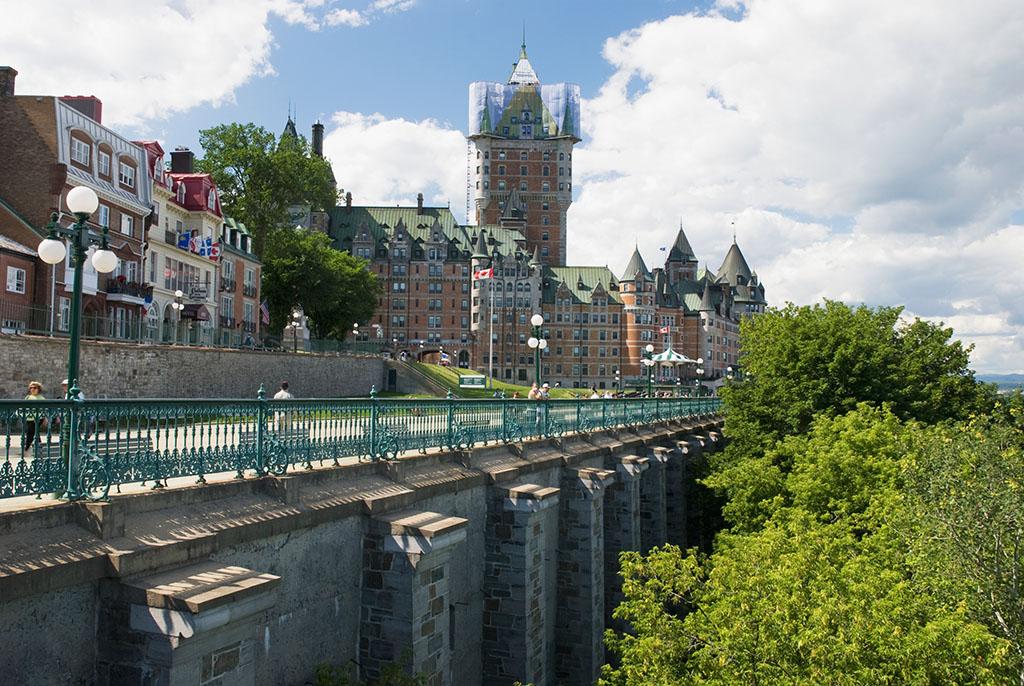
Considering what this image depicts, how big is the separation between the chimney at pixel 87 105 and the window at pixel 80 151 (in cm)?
584

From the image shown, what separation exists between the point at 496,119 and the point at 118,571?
128 m

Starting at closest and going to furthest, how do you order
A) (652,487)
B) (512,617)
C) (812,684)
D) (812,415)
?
(812,684) < (512,617) < (652,487) < (812,415)

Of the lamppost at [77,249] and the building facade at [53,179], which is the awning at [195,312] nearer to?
the building facade at [53,179]

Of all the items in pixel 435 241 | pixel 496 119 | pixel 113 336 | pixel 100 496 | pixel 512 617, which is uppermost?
pixel 496 119

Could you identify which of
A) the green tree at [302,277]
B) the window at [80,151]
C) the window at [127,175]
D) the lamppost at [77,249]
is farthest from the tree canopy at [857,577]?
the green tree at [302,277]

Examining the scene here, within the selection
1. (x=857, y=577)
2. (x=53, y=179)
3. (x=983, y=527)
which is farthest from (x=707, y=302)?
(x=983, y=527)

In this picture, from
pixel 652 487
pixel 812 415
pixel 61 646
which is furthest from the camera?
pixel 812 415

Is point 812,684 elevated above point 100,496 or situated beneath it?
situated beneath

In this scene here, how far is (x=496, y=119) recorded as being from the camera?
12962 centimetres

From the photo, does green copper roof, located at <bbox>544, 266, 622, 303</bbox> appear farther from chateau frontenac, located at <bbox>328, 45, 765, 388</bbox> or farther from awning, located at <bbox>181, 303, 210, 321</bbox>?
awning, located at <bbox>181, 303, 210, 321</bbox>

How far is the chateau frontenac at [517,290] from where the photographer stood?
107250 millimetres

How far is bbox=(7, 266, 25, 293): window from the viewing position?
3054 cm

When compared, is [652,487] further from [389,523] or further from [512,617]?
[389,523]

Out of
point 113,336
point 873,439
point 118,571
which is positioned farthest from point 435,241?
point 118,571
